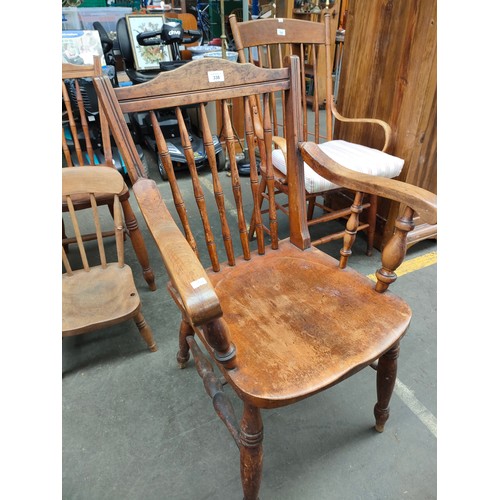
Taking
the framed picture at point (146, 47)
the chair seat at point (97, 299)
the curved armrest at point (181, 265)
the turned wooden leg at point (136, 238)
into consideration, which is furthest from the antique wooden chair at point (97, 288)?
the framed picture at point (146, 47)

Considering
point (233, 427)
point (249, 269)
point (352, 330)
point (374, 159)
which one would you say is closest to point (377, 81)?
point (374, 159)

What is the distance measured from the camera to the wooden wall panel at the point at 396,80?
1.55 metres

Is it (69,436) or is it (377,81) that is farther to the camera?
(377,81)

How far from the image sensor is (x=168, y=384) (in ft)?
4.56

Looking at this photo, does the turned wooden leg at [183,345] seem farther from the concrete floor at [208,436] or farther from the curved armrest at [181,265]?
the curved armrest at [181,265]

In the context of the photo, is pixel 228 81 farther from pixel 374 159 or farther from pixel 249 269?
pixel 374 159

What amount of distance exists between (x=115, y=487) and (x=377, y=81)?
2.08 meters

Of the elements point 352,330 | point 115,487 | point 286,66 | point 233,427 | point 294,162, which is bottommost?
point 115,487

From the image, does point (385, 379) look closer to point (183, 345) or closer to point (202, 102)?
point (183, 345)

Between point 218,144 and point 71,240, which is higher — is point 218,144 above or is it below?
above

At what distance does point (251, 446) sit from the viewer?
0.84 m

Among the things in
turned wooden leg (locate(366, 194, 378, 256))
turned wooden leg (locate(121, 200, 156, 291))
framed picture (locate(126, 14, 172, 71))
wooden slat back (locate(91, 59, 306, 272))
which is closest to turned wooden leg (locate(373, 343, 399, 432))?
wooden slat back (locate(91, 59, 306, 272))

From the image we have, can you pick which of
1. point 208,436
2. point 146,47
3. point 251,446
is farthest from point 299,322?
point 146,47

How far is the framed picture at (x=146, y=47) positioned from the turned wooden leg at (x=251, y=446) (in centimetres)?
318
